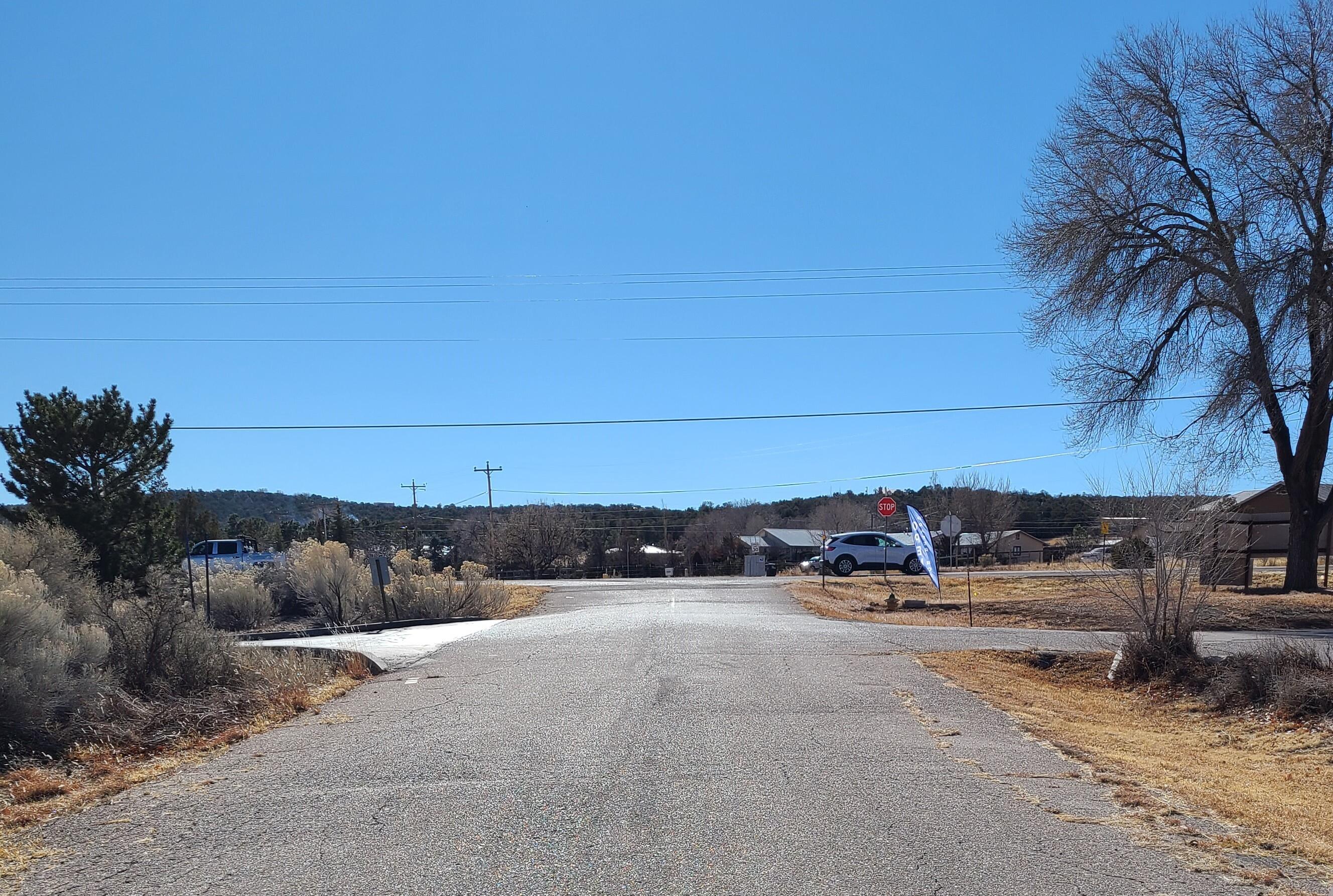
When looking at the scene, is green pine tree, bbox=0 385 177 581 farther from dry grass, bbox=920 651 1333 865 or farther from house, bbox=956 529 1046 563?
house, bbox=956 529 1046 563

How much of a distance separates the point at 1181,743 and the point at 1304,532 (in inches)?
677

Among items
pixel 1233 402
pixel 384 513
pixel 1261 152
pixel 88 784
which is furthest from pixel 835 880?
pixel 384 513

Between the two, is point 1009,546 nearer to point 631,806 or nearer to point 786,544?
point 786,544

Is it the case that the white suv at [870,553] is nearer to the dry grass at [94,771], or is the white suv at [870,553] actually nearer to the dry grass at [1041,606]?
the dry grass at [1041,606]

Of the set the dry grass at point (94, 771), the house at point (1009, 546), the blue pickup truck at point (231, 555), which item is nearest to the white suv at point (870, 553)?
the blue pickup truck at point (231, 555)

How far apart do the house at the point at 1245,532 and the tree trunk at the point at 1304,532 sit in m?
0.46

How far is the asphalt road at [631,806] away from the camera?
223 inches

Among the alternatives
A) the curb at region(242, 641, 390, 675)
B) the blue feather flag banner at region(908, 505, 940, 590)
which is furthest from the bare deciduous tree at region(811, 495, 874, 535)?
the curb at region(242, 641, 390, 675)

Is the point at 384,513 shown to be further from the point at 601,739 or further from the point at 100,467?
the point at 601,739

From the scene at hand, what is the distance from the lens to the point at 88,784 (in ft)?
27.5

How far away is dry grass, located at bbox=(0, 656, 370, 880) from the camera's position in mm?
6879

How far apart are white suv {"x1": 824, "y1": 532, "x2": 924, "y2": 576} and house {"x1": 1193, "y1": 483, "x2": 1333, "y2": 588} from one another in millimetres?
11362

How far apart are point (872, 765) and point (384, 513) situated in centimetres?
12030

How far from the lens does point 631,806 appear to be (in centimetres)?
706
